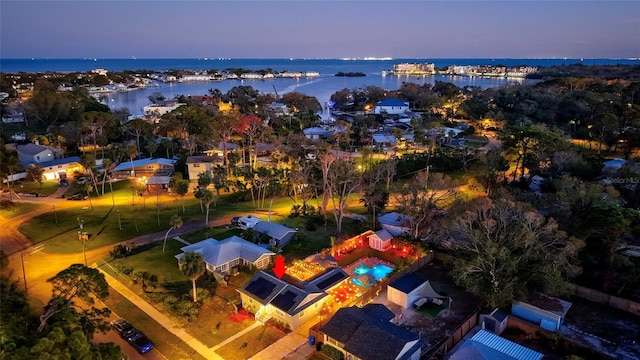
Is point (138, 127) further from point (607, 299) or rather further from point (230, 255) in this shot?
point (607, 299)

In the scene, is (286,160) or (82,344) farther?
(286,160)

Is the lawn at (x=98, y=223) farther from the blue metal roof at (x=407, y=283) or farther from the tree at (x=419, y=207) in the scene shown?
the blue metal roof at (x=407, y=283)

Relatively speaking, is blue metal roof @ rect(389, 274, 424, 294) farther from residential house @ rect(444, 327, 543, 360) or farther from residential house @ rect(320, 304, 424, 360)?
residential house @ rect(444, 327, 543, 360)

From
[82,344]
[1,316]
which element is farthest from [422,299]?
[1,316]

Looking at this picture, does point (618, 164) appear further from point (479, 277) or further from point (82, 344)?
point (82, 344)

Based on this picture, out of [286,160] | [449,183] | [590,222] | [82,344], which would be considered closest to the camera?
[82,344]

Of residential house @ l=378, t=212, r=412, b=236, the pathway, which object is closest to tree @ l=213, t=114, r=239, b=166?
residential house @ l=378, t=212, r=412, b=236
